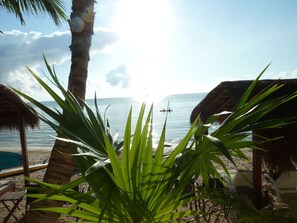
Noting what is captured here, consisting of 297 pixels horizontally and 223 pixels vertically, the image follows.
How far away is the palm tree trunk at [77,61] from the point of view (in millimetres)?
3047

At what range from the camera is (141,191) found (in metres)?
1.35

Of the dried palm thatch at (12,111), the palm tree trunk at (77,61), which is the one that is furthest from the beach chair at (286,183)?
the dried palm thatch at (12,111)

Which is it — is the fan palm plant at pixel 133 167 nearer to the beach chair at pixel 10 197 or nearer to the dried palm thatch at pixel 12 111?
the beach chair at pixel 10 197

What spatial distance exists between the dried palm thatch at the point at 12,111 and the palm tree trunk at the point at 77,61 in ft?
8.87

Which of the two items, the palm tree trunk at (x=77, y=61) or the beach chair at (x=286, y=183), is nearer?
the palm tree trunk at (x=77, y=61)

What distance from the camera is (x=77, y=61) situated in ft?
10.9

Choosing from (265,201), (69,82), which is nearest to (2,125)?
(69,82)

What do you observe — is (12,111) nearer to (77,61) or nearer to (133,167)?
(77,61)

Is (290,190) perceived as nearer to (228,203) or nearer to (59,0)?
(228,203)

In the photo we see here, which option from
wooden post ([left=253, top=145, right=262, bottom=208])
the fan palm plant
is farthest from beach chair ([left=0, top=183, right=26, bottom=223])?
wooden post ([left=253, top=145, right=262, bottom=208])

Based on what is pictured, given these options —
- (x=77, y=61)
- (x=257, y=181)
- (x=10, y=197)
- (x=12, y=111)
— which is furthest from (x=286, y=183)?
(x=12, y=111)

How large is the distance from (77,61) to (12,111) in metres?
4.19

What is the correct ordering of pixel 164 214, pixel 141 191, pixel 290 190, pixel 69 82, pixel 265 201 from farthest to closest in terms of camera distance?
pixel 290 190 < pixel 265 201 < pixel 69 82 < pixel 164 214 < pixel 141 191

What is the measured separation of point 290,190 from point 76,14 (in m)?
5.49
